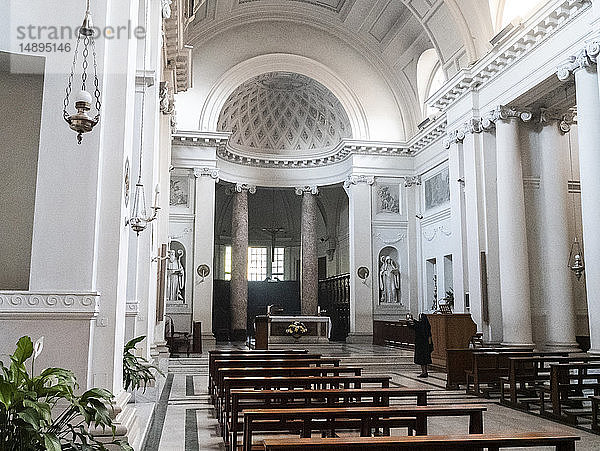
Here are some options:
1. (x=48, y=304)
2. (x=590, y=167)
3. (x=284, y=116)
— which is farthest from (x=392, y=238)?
(x=48, y=304)

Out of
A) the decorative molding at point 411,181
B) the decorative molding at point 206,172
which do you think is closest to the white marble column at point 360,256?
the decorative molding at point 411,181

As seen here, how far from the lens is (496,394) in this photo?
33.5 ft

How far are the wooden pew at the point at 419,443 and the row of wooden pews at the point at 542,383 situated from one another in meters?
4.27

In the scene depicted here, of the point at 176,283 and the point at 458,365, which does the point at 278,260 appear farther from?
the point at 458,365

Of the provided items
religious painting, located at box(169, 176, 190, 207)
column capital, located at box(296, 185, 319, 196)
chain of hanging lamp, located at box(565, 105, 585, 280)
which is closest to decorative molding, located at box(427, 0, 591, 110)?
chain of hanging lamp, located at box(565, 105, 585, 280)

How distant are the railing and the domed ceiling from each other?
226 inches

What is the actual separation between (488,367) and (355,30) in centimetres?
1506

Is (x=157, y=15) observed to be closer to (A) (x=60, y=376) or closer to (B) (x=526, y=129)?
(A) (x=60, y=376)

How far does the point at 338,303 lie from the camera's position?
24781mm

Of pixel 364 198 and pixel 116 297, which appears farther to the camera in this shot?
pixel 364 198

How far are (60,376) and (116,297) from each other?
4.47 ft

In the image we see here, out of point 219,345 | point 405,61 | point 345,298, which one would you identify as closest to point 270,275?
point 345,298

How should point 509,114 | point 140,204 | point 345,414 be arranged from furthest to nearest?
point 509,114 → point 140,204 → point 345,414

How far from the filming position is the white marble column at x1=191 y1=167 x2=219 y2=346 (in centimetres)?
2028
